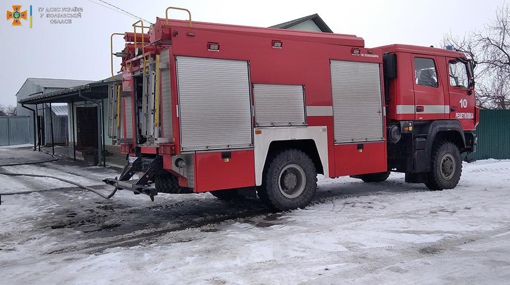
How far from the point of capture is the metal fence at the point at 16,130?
35375 millimetres

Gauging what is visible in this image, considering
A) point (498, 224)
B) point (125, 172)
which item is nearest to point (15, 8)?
point (125, 172)

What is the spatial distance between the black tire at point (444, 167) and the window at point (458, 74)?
4.68 feet

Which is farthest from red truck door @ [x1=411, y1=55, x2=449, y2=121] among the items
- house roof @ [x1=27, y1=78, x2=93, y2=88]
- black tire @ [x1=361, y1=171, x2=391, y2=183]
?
house roof @ [x1=27, y1=78, x2=93, y2=88]

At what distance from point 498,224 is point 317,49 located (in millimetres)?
4187

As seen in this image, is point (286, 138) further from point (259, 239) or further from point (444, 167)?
point (444, 167)

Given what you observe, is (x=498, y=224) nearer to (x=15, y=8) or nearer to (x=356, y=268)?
(x=356, y=268)

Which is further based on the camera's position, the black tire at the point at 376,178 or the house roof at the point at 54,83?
the house roof at the point at 54,83

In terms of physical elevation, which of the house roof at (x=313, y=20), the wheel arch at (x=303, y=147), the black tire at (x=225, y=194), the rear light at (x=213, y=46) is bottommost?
the black tire at (x=225, y=194)

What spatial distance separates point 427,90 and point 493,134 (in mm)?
9800

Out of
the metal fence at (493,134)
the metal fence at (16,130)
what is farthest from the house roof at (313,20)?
the metal fence at (16,130)

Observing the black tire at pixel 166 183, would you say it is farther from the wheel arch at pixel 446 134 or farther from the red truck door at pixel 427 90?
the wheel arch at pixel 446 134

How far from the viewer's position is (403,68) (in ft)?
31.9

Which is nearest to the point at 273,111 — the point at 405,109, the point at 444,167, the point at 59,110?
the point at 405,109

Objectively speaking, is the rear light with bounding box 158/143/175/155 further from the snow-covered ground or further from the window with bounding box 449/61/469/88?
the window with bounding box 449/61/469/88
